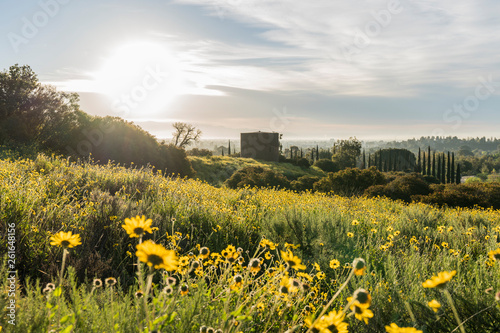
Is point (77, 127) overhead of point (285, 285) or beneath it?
overhead

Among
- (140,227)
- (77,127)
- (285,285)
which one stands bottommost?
(285,285)

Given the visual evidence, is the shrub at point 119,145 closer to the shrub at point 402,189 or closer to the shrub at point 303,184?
the shrub at point 303,184

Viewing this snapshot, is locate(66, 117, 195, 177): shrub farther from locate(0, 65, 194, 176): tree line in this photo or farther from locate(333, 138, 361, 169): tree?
locate(333, 138, 361, 169): tree

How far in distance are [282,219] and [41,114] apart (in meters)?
19.3

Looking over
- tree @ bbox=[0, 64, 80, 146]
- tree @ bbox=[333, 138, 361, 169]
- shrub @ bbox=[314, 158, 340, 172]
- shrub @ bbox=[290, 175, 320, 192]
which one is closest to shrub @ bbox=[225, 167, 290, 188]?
shrub @ bbox=[290, 175, 320, 192]

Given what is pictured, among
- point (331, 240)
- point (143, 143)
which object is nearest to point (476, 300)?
point (331, 240)

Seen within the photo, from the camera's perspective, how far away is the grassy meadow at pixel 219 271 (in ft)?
6.82

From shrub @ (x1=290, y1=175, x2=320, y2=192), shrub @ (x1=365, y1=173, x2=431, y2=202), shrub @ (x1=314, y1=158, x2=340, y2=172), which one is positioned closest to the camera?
shrub @ (x1=365, y1=173, x2=431, y2=202)

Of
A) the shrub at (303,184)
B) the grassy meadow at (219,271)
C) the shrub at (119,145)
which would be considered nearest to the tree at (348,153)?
the shrub at (303,184)

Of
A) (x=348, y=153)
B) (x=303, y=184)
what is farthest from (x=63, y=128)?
(x=348, y=153)

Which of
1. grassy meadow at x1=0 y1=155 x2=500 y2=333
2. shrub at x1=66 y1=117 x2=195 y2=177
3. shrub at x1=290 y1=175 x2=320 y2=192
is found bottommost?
shrub at x1=290 y1=175 x2=320 y2=192

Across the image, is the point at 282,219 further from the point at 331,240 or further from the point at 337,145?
the point at 337,145

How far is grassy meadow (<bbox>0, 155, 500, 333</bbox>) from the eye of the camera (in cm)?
208

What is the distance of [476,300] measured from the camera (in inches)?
117
